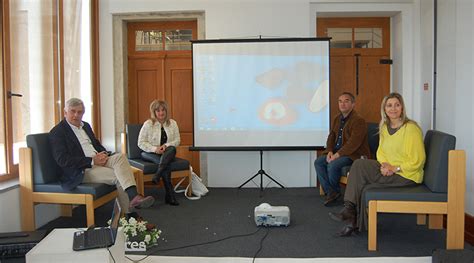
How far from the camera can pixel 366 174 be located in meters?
3.36

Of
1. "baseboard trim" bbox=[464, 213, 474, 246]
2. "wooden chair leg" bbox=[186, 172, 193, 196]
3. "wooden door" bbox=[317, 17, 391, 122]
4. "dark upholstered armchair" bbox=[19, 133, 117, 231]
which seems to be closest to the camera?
"baseboard trim" bbox=[464, 213, 474, 246]

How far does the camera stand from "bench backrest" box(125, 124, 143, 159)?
4.96 m

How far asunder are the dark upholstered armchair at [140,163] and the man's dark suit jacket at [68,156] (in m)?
0.89

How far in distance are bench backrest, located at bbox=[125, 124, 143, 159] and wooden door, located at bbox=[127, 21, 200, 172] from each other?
67 centimetres

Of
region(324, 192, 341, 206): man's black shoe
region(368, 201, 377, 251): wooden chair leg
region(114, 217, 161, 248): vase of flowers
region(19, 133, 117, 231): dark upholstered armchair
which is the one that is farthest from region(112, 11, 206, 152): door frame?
region(368, 201, 377, 251): wooden chair leg

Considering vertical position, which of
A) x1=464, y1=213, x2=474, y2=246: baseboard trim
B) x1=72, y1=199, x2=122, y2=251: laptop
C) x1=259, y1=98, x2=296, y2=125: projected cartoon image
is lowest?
x1=464, y1=213, x2=474, y2=246: baseboard trim

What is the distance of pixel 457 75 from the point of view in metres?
3.87

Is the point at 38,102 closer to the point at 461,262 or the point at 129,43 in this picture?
the point at 129,43

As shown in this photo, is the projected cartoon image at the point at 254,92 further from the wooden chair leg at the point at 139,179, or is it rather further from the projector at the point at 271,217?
the projector at the point at 271,217

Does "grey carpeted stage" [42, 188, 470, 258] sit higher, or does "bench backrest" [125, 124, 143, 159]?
"bench backrest" [125, 124, 143, 159]

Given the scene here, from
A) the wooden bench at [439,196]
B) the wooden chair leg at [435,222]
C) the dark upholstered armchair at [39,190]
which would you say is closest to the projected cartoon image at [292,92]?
the wooden chair leg at [435,222]

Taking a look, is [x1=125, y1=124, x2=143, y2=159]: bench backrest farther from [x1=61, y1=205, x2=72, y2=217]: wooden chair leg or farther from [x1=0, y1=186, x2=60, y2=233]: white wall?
[x1=0, y1=186, x2=60, y2=233]: white wall

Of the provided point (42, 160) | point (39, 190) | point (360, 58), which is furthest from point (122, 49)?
point (360, 58)

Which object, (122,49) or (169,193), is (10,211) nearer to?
(169,193)
